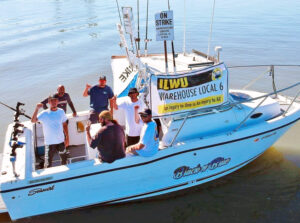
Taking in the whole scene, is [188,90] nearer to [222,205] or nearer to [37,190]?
[222,205]

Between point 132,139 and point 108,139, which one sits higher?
point 108,139

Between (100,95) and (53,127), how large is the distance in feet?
3.99

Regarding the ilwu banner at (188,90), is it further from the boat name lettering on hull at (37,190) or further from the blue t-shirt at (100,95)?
the boat name lettering on hull at (37,190)

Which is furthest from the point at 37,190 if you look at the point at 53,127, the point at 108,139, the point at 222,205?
the point at 222,205

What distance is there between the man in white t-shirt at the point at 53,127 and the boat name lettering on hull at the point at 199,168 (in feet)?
6.27

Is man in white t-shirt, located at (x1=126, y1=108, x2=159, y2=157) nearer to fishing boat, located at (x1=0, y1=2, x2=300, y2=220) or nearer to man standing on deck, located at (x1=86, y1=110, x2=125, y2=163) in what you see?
fishing boat, located at (x1=0, y1=2, x2=300, y2=220)

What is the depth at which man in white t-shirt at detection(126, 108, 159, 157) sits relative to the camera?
14.8ft

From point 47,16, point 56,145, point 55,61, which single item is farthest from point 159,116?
point 47,16

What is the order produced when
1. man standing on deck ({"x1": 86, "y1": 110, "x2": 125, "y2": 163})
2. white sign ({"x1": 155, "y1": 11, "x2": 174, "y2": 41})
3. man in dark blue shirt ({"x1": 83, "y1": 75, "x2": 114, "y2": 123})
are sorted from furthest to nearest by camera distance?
man in dark blue shirt ({"x1": 83, "y1": 75, "x2": 114, "y2": 123}) < white sign ({"x1": 155, "y1": 11, "x2": 174, "y2": 41}) < man standing on deck ({"x1": 86, "y1": 110, "x2": 125, "y2": 163})

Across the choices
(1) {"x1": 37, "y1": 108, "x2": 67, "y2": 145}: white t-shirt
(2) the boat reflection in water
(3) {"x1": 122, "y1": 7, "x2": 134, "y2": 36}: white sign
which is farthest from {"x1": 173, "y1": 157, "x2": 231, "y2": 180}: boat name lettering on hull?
(3) {"x1": 122, "y1": 7, "x2": 134, "y2": 36}: white sign

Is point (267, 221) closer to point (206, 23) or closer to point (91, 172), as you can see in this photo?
point (91, 172)

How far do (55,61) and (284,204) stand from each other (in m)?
12.6

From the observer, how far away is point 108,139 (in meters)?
4.45

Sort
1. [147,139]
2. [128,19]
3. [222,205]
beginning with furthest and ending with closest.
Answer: [128,19] → [222,205] → [147,139]
